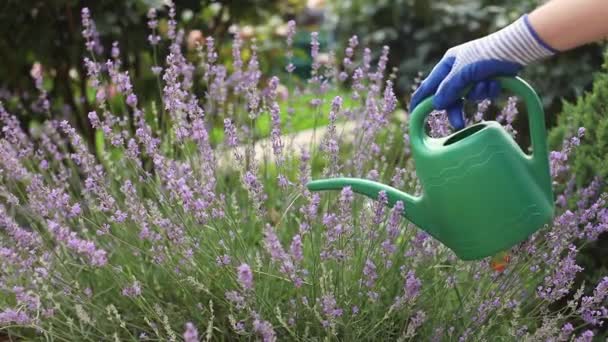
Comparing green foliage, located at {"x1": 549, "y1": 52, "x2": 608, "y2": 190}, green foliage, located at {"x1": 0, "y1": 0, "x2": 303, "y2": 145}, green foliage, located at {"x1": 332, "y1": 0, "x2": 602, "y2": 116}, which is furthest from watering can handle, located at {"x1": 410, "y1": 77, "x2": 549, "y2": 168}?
green foliage, located at {"x1": 332, "y1": 0, "x2": 602, "y2": 116}

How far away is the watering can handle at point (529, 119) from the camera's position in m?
1.73

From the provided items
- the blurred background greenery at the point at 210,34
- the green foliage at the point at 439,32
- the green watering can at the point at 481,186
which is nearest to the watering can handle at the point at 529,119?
the green watering can at the point at 481,186

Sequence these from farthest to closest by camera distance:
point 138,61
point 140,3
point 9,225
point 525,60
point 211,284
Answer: point 138,61 < point 140,3 < point 211,284 < point 9,225 < point 525,60

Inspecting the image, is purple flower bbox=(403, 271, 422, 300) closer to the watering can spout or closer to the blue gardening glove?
the watering can spout

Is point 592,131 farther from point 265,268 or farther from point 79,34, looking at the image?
point 79,34

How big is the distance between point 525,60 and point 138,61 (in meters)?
2.49

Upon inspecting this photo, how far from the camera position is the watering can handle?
1.73 m

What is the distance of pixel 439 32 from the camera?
16.8 feet

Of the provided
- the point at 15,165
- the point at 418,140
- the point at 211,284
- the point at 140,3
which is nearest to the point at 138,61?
the point at 140,3

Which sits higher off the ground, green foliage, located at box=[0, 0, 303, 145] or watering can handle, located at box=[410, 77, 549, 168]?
green foliage, located at box=[0, 0, 303, 145]

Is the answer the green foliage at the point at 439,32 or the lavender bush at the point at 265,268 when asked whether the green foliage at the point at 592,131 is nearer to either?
the lavender bush at the point at 265,268

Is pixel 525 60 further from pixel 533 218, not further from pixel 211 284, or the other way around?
pixel 211 284

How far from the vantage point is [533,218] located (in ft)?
5.72

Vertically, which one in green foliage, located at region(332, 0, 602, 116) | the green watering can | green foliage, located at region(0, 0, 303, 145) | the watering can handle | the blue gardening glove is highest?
green foliage, located at region(332, 0, 602, 116)
